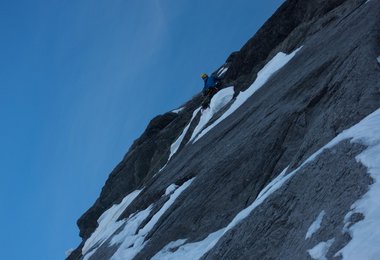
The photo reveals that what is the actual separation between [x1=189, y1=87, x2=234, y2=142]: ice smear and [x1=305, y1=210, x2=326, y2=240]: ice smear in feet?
56.6

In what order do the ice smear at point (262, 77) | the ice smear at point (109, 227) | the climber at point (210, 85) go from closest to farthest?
the ice smear at point (262, 77)
the ice smear at point (109, 227)
the climber at point (210, 85)

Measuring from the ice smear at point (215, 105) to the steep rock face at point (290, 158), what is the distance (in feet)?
6.26

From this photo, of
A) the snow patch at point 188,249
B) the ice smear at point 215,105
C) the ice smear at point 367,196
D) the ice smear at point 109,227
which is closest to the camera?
the ice smear at point 367,196

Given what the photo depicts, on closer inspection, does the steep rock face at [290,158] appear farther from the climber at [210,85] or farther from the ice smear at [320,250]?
the climber at [210,85]

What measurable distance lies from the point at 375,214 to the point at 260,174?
628 centimetres

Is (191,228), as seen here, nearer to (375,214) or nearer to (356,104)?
(356,104)

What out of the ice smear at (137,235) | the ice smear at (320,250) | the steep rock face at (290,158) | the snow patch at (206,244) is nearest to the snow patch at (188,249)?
Result: the snow patch at (206,244)

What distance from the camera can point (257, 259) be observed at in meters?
8.95

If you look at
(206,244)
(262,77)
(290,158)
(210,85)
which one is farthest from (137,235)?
(210,85)

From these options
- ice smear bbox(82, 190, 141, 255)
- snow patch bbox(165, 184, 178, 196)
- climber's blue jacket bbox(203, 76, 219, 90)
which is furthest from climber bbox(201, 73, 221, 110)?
snow patch bbox(165, 184, 178, 196)

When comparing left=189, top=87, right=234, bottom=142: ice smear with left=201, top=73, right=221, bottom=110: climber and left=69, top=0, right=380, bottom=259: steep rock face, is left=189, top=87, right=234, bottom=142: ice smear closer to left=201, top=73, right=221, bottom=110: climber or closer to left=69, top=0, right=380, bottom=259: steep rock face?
left=201, top=73, right=221, bottom=110: climber

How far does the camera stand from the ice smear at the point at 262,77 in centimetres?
2033

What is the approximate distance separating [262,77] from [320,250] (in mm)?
14805

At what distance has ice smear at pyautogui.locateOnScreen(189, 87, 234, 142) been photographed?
25.7 metres
